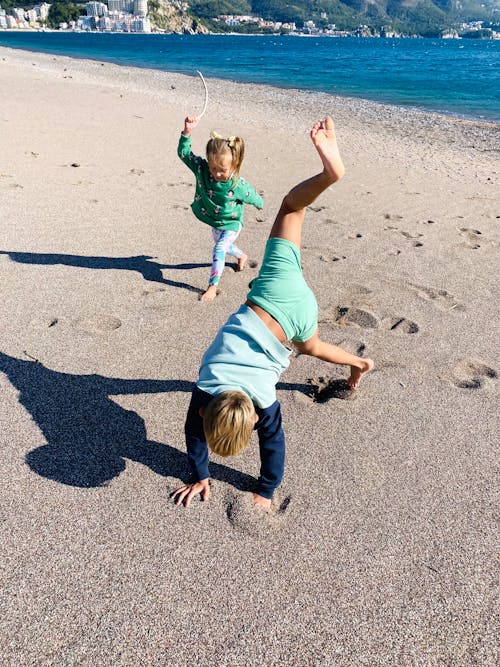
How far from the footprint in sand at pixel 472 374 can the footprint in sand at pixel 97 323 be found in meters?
2.45

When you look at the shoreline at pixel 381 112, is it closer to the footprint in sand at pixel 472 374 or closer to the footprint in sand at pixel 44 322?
the footprint in sand at pixel 472 374

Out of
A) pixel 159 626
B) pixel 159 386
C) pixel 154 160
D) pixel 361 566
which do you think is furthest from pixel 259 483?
pixel 154 160

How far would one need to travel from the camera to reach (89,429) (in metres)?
2.86

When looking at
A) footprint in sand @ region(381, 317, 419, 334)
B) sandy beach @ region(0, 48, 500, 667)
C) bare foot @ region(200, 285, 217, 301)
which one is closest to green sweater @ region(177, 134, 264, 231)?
bare foot @ region(200, 285, 217, 301)

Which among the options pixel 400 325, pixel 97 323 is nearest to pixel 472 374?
pixel 400 325

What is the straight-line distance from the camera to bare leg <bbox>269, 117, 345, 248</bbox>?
240 centimetres

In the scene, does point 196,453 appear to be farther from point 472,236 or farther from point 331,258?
point 472,236

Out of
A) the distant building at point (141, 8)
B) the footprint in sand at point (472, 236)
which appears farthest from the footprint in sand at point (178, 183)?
the distant building at point (141, 8)

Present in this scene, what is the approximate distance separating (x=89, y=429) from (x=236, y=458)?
33.2 inches

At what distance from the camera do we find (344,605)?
204 cm

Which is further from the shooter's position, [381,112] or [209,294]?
[381,112]

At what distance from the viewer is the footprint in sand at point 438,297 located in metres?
4.34

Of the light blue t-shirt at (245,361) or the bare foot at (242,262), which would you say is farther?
the bare foot at (242,262)

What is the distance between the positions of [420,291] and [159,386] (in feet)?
8.51
